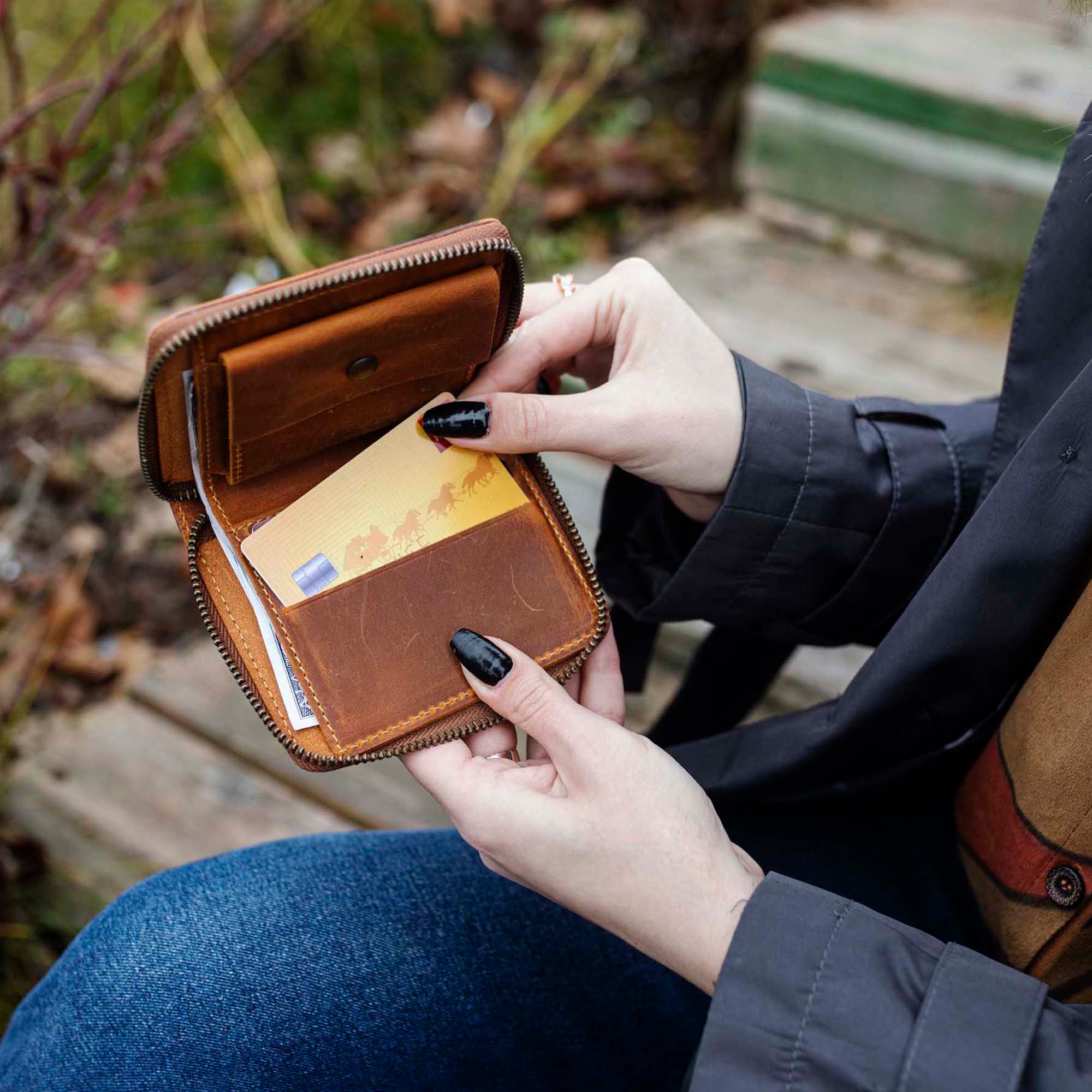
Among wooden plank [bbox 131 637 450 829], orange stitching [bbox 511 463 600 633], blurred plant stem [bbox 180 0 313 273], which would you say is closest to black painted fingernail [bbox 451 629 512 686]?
orange stitching [bbox 511 463 600 633]

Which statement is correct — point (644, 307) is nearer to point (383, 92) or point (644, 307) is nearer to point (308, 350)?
point (308, 350)

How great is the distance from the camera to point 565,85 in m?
2.83

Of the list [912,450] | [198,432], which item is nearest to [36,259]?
[198,432]

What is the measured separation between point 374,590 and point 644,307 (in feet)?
1.28

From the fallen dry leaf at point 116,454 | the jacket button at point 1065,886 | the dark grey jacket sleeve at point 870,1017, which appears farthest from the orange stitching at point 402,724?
the fallen dry leaf at point 116,454

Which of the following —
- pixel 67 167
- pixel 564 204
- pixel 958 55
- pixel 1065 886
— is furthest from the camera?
pixel 564 204

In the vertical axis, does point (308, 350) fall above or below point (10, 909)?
above

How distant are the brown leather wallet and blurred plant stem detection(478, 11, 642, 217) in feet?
5.95

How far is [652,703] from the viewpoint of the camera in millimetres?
1772

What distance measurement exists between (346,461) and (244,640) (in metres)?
0.19

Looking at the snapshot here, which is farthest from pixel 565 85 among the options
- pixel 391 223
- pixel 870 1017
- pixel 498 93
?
pixel 870 1017

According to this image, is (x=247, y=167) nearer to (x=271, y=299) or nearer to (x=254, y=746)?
(x=254, y=746)

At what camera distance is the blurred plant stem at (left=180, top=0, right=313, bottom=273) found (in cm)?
250

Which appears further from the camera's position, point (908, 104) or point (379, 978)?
point (908, 104)
